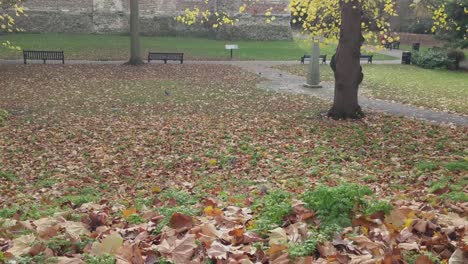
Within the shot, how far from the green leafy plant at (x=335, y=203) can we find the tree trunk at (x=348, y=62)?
8.19 metres

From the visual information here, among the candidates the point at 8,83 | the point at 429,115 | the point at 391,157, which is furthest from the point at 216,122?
the point at 8,83

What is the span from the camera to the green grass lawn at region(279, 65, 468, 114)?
16375 millimetres

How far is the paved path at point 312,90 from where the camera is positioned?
13514 mm

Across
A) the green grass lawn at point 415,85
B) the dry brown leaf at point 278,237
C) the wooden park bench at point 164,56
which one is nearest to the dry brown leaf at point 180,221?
the dry brown leaf at point 278,237

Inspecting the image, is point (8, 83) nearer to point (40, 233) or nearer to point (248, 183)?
point (248, 183)

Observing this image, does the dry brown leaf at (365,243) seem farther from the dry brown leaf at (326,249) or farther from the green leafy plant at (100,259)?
the green leafy plant at (100,259)

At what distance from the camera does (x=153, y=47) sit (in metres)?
33.4

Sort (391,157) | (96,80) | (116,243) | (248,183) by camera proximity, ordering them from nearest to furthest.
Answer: (116,243) < (248,183) < (391,157) < (96,80)

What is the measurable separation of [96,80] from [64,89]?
7.69 feet

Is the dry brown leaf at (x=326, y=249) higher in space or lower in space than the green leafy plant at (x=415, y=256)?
lower

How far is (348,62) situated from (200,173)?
235 inches

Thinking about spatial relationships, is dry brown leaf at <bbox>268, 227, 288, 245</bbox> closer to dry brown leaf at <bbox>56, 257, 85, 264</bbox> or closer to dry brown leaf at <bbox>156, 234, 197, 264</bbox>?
dry brown leaf at <bbox>156, 234, 197, 264</bbox>

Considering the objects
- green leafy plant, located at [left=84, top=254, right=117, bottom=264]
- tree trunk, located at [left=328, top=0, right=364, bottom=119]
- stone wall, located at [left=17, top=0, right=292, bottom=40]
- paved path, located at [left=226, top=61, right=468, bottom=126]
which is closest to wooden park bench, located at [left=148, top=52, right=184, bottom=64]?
paved path, located at [left=226, top=61, right=468, bottom=126]

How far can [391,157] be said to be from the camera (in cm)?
867
